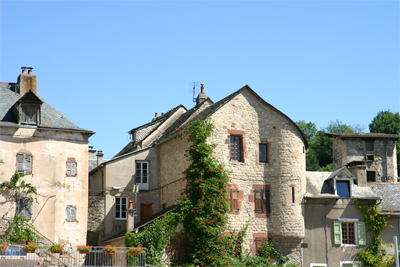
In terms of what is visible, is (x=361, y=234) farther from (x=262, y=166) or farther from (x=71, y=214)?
(x=71, y=214)

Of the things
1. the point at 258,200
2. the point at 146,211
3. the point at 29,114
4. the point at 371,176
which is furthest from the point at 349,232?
the point at 29,114

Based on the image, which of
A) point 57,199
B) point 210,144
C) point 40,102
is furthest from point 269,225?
point 40,102

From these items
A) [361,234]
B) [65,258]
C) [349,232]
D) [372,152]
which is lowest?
[65,258]

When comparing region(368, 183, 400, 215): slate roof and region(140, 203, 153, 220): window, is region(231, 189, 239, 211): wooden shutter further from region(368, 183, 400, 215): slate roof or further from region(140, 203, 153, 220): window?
region(368, 183, 400, 215): slate roof

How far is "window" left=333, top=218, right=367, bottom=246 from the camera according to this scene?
119 feet

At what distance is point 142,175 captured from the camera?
39.2 metres

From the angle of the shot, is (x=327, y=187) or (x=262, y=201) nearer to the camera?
(x=262, y=201)

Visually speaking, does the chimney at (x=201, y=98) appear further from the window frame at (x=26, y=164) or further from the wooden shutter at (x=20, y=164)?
the wooden shutter at (x=20, y=164)

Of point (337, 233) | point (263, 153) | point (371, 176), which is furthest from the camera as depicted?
point (371, 176)

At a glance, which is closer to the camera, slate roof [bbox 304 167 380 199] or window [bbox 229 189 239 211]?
window [bbox 229 189 239 211]

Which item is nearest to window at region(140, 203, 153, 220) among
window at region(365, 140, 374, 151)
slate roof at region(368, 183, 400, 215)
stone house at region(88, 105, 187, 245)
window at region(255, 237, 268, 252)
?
stone house at region(88, 105, 187, 245)

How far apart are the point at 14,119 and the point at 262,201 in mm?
14971

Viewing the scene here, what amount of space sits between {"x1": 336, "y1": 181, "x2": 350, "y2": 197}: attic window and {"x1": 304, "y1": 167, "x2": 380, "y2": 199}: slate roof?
0.38m

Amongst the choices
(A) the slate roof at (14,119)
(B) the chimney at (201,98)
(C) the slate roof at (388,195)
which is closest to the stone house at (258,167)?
(C) the slate roof at (388,195)
